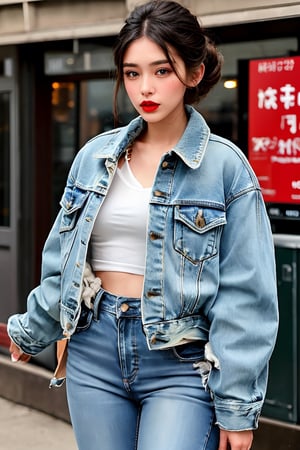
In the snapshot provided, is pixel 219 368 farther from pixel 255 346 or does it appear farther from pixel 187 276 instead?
pixel 187 276

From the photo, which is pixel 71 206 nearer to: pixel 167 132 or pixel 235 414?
pixel 167 132

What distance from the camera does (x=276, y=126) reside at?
423cm

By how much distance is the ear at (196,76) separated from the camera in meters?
2.21

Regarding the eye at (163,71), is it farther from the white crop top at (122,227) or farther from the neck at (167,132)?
the white crop top at (122,227)

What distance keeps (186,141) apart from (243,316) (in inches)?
19.6

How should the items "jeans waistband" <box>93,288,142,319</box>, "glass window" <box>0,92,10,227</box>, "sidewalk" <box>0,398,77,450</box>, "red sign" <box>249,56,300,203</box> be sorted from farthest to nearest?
"glass window" <box>0,92,10,227</box> → "sidewalk" <box>0,398,77,450</box> → "red sign" <box>249,56,300,203</box> → "jeans waistband" <box>93,288,142,319</box>

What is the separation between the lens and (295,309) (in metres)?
4.28

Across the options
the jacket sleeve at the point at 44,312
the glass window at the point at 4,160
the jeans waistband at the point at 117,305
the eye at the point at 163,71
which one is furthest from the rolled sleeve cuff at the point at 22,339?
the glass window at the point at 4,160

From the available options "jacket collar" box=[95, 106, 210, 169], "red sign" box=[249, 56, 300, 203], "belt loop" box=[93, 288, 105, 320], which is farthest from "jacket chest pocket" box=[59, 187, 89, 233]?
"red sign" box=[249, 56, 300, 203]

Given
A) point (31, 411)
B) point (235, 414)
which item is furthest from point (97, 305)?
point (31, 411)

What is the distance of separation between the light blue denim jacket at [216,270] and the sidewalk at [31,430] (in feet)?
9.71

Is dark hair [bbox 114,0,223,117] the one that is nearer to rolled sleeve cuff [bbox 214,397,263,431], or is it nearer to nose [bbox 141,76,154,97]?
nose [bbox 141,76,154,97]

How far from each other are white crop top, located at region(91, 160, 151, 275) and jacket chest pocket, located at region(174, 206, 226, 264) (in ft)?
0.34

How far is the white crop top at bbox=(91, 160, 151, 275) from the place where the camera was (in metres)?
2.18
